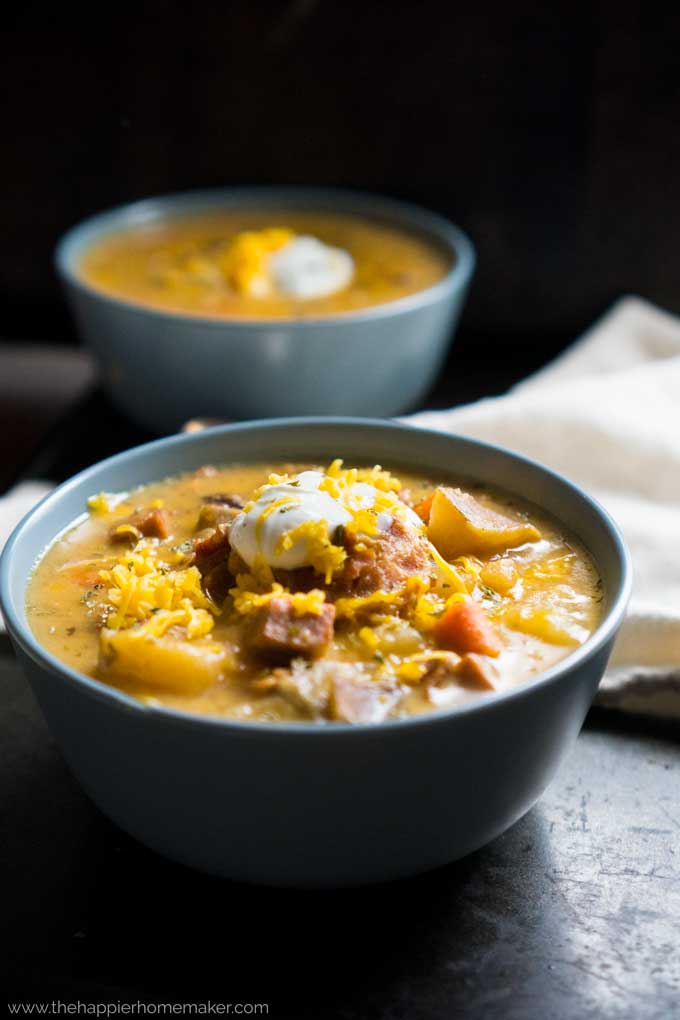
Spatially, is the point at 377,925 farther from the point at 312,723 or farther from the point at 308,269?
the point at 308,269

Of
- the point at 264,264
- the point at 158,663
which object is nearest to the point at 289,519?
the point at 158,663

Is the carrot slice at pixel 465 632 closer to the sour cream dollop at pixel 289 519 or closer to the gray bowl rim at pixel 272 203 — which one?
the sour cream dollop at pixel 289 519

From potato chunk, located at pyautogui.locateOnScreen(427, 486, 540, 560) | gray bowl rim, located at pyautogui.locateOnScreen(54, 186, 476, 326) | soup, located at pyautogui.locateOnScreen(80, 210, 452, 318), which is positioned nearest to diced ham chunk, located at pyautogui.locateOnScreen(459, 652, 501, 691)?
potato chunk, located at pyautogui.locateOnScreen(427, 486, 540, 560)

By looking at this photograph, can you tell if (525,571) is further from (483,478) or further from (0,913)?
(0,913)

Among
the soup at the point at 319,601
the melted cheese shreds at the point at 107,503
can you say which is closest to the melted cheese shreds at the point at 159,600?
the soup at the point at 319,601

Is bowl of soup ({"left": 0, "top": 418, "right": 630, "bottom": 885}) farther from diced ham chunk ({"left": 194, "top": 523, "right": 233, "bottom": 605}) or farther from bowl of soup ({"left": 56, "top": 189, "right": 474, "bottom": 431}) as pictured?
bowl of soup ({"left": 56, "top": 189, "right": 474, "bottom": 431})

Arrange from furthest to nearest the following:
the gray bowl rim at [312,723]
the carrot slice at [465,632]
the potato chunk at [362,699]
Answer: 1. the carrot slice at [465,632]
2. the potato chunk at [362,699]
3. the gray bowl rim at [312,723]
